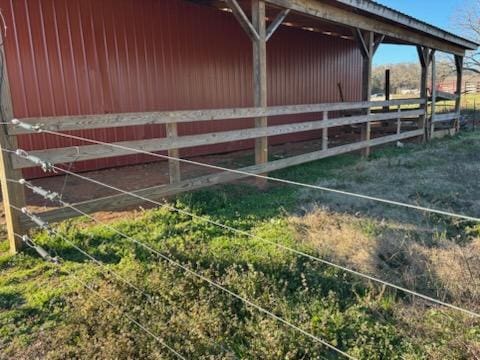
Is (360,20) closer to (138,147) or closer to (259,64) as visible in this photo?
(259,64)

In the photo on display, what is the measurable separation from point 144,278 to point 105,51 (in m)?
4.93

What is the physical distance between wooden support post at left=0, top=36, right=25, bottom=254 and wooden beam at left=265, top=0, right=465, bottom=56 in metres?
3.75

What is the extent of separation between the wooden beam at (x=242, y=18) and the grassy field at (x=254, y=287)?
8.06 feet

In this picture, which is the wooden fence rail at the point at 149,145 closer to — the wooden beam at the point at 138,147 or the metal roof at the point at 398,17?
the wooden beam at the point at 138,147

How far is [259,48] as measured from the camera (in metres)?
5.63

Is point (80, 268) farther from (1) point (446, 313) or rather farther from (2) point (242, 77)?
(2) point (242, 77)

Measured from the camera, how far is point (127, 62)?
22.9ft

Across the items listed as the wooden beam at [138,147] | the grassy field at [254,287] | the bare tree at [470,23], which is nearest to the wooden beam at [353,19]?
the wooden beam at [138,147]

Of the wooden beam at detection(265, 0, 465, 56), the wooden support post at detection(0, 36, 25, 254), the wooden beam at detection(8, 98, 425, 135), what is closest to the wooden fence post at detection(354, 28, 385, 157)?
the wooden beam at detection(265, 0, 465, 56)

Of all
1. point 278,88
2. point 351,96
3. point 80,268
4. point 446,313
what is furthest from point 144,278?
point 351,96

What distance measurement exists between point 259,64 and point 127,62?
8.77 ft

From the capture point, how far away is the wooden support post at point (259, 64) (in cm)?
560

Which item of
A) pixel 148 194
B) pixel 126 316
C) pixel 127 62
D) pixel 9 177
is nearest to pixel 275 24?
pixel 127 62

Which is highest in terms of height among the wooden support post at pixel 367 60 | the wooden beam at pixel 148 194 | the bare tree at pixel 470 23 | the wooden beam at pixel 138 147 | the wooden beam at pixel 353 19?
the bare tree at pixel 470 23
